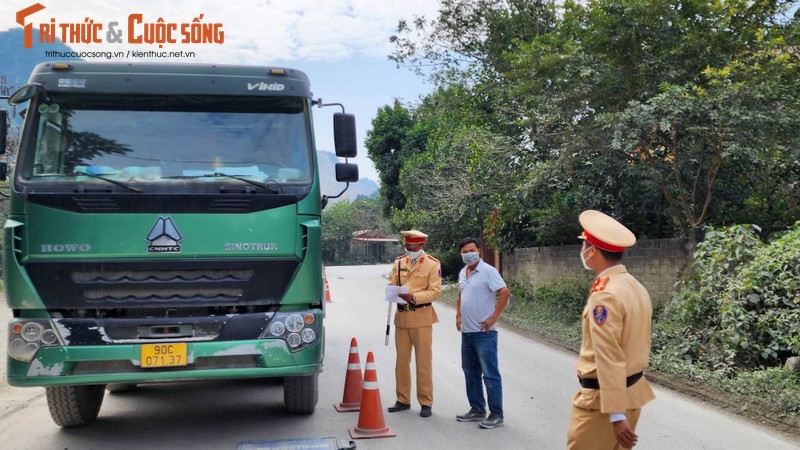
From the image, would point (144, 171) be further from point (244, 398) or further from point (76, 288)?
point (244, 398)

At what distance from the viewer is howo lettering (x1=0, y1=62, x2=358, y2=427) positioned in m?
6.10

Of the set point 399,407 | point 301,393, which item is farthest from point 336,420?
point 399,407

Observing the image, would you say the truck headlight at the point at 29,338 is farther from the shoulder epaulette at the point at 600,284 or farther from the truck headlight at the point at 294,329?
the shoulder epaulette at the point at 600,284

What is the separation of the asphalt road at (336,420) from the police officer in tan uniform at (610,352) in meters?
2.71

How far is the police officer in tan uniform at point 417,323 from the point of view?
7461mm

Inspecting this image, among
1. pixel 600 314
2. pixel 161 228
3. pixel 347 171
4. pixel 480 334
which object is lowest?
pixel 480 334

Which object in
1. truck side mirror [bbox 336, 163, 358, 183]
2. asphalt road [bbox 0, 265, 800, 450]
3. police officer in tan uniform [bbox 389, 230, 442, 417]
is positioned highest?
truck side mirror [bbox 336, 163, 358, 183]

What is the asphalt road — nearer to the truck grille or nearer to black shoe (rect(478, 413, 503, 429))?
black shoe (rect(478, 413, 503, 429))

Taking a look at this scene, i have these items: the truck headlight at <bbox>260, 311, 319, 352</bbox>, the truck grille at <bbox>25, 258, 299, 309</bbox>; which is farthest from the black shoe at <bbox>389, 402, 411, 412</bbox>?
the truck grille at <bbox>25, 258, 299, 309</bbox>

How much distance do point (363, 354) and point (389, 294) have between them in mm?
4649

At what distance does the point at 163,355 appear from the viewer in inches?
241

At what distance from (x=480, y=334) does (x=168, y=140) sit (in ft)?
10.8

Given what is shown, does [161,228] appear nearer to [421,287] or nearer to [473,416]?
[421,287]

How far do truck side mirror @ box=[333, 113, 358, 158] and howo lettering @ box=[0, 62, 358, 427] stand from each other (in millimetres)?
390
